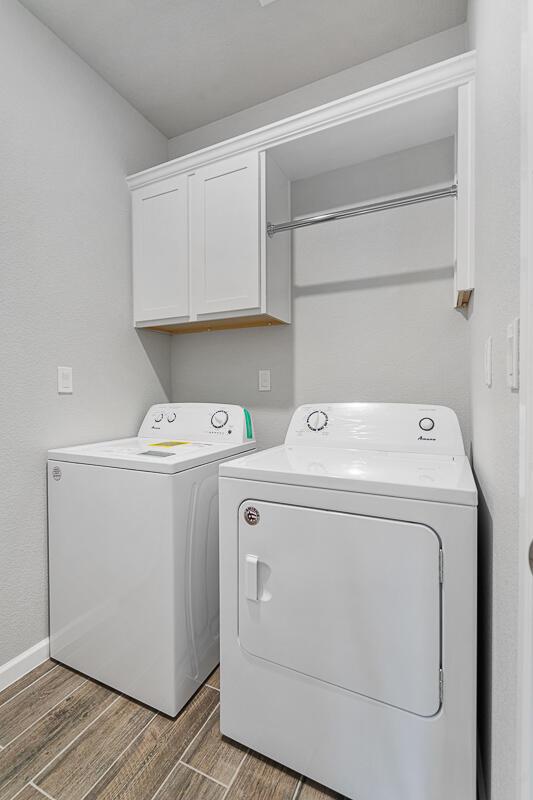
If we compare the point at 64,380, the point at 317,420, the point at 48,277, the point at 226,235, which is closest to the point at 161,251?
the point at 226,235

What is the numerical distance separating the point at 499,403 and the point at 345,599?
2.03 ft

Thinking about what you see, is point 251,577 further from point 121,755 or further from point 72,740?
point 72,740

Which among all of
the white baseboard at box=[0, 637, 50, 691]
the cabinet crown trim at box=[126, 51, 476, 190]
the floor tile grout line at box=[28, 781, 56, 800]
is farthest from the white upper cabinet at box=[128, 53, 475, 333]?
the floor tile grout line at box=[28, 781, 56, 800]

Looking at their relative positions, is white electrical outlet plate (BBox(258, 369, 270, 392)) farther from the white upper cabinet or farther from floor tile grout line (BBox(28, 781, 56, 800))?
floor tile grout line (BBox(28, 781, 56, 800))

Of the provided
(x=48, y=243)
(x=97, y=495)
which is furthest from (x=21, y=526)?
(x=48, y=243)

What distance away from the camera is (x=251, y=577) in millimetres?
1118

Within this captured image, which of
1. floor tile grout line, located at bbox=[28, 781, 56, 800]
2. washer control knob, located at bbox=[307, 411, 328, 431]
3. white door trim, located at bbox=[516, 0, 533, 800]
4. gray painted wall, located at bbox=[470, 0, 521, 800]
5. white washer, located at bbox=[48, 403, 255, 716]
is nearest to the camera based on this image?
white door trim, located at bbox=[516, 0, 533, 800]

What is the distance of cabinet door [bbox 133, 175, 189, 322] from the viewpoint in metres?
1.96

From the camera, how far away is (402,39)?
170 centimetres

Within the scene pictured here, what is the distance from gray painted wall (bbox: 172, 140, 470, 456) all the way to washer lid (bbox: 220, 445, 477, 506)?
0.49m

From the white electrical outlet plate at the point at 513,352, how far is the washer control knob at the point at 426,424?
0.83 metres

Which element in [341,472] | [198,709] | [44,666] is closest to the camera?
[341,472]

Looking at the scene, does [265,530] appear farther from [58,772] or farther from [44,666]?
[44,666]

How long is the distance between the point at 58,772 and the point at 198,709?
44 centimetres
